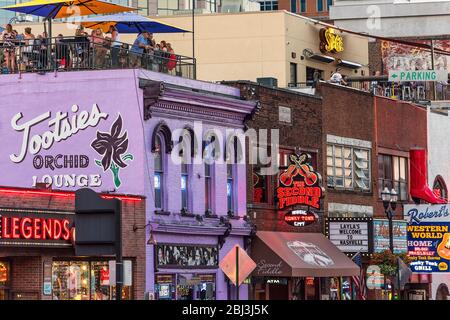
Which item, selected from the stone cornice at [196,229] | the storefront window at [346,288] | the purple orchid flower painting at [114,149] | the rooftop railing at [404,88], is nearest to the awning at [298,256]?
the stone cornice at [196,229]

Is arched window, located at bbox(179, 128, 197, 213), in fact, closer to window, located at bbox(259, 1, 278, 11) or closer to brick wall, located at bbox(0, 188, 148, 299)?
brick wall, located at bbox(0, 188, 148, 299)

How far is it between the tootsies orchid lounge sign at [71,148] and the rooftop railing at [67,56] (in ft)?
4.62

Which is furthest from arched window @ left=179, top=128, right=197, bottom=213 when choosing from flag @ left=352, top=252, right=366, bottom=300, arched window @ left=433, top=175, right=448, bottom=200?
arched window @ left=433, top=175, right=448, bottom=200

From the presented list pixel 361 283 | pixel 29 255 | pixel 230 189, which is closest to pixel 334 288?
pixel 361 283

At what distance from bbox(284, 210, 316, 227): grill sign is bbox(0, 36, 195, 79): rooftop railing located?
7.30 meters

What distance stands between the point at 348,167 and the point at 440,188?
28.0 ft

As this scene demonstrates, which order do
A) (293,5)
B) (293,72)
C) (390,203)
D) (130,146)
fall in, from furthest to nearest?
(293,5) → (293,72) → (390,203) → (130,146)

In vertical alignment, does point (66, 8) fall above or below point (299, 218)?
above

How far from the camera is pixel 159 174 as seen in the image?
3797 cm

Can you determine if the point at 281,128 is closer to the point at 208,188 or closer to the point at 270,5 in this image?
the point at 208,188

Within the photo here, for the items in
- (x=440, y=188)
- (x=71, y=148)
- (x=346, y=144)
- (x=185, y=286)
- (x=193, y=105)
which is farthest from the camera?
(x=440, y=188)
